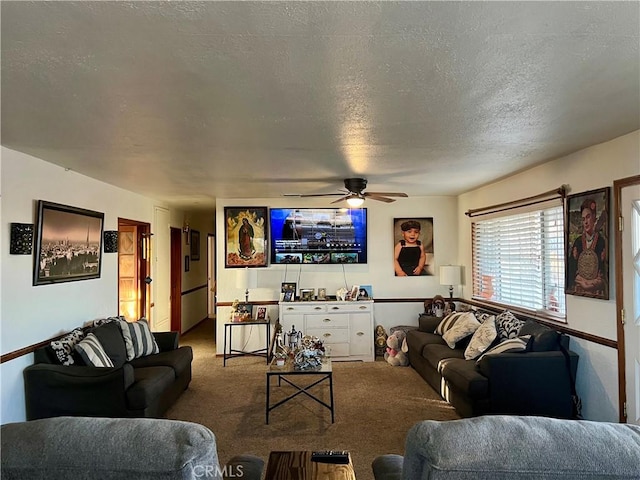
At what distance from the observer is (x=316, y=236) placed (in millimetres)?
6035

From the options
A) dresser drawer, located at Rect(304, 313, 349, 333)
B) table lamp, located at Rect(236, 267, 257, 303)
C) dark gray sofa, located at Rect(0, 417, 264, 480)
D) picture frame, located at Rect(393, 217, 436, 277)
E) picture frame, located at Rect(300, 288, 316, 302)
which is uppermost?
picture frame, located at Rect(393, 217, 436, 277)

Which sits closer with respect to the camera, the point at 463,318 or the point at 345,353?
the point at 463,318

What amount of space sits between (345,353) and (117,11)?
5016 millimetres

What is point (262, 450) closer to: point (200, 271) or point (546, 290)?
point (546, 290)

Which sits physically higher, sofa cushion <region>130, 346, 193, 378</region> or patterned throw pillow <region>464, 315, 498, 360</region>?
patterned throw pillow <region>464, 315, 498, 360</region>

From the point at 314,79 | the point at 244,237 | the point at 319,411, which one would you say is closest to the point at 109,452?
the point at 314,79

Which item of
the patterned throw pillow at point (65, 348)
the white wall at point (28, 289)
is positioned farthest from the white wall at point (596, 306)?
the white wall at point (28, 289)

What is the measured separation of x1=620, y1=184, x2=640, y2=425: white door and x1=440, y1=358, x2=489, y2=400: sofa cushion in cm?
98

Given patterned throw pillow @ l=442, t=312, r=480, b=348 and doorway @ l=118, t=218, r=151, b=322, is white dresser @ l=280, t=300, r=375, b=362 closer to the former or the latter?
patterned throw pillow @ l=442, t=312, r=480, b=348

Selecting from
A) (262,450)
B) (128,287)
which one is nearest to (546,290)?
(262,450)

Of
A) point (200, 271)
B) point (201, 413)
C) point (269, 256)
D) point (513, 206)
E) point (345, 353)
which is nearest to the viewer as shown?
point (201, 413)

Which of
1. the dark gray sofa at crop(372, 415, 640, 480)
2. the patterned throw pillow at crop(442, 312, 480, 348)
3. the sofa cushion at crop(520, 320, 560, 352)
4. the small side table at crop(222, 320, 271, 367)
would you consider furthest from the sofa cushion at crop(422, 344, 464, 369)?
the dark gray sofa at crop(372, 415, 640, 480)

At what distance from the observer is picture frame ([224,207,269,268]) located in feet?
19.7

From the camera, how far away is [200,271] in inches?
348
